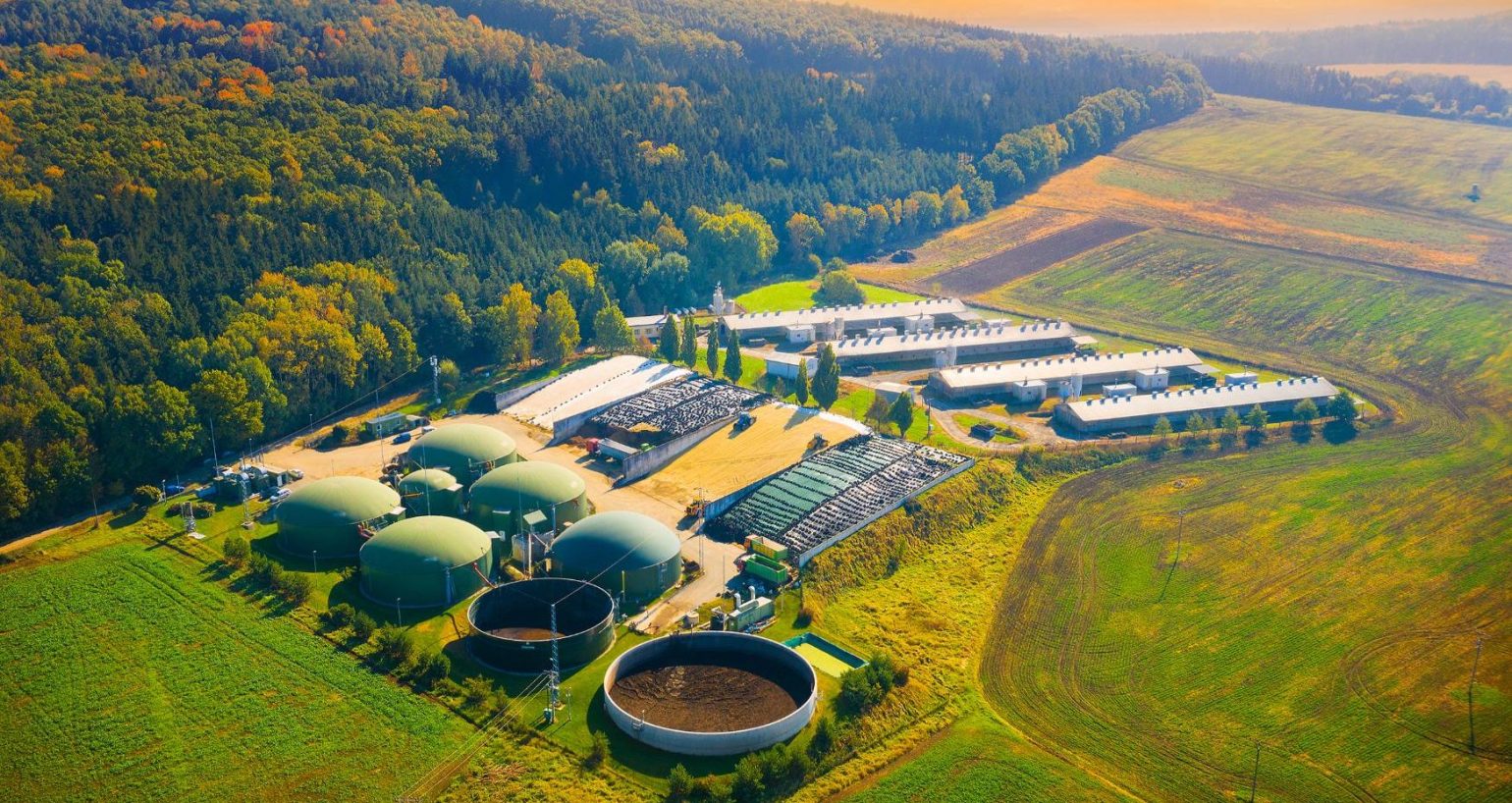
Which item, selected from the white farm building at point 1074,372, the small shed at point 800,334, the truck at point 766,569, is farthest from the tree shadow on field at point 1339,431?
the truck at point 766,569

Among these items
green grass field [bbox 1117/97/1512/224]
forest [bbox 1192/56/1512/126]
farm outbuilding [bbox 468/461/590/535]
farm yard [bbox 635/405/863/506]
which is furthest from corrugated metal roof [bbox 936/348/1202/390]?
forest [bbox 1192/56/1512/126]

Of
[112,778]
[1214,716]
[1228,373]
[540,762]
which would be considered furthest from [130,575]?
[1228,373]

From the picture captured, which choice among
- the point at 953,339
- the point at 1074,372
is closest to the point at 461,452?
the point at 953,339

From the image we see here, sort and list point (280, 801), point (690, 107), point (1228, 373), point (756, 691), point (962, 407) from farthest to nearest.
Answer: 1. point (690, 107)
2. point (1228, 373)
3. point (962, 407)
4. point (756, 691)
5. point (280, 801)

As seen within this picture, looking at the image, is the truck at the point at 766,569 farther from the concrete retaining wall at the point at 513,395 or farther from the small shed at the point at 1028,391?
the small shed at the point at 1028,391

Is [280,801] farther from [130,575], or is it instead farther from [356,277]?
[356,277]

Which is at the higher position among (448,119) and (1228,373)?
(448,119)
